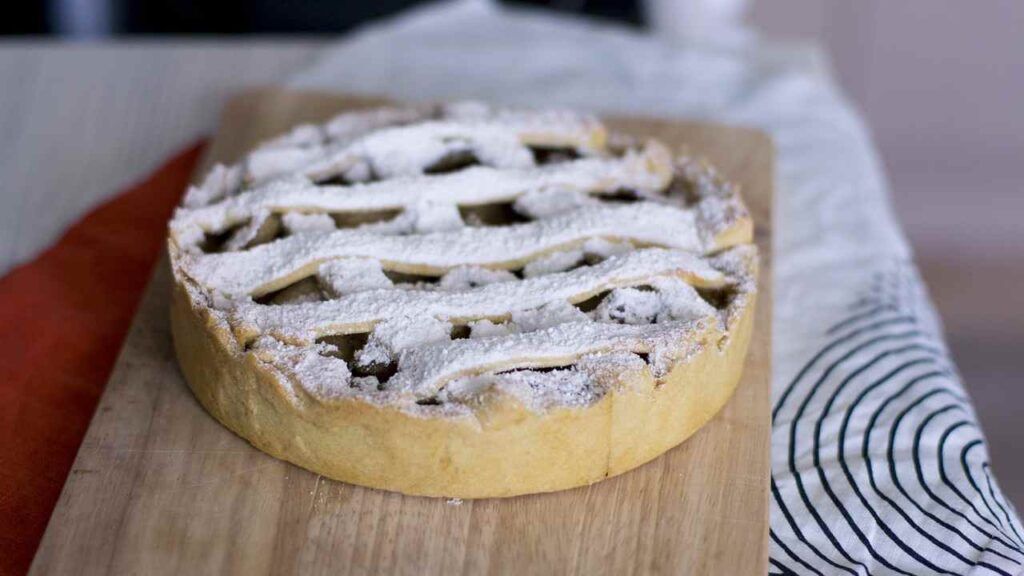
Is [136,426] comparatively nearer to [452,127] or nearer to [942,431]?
[452,127]

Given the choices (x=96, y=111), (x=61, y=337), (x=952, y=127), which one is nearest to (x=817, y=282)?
(x=61, y=337)

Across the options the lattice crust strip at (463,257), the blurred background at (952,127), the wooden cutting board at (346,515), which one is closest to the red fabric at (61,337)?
the wooden cutting board at (346,515)

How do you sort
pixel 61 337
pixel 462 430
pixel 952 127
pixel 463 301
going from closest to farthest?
pixel 462 430, pixel 463 301, pixel 61 337, pixel 952 127

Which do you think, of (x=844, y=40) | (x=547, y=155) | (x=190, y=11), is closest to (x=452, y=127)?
(x=547, y=155)

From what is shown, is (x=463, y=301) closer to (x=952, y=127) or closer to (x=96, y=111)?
(x=96, y=111)

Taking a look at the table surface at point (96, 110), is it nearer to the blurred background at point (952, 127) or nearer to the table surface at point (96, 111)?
the table surface at point (96, 111)

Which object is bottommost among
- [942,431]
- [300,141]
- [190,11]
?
Result: [942,431]
